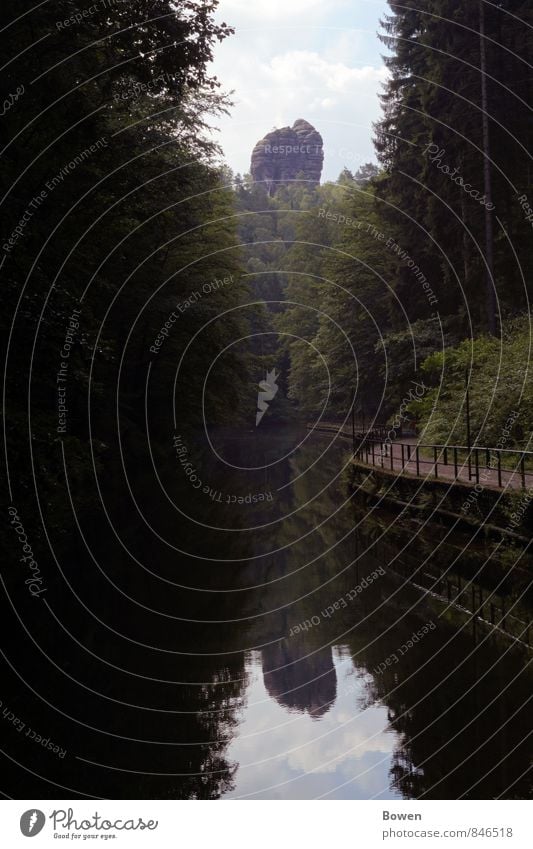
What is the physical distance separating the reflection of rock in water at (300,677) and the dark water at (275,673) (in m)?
0.03

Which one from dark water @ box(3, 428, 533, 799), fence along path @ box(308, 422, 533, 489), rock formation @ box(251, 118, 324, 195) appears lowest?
dark water @ box(3, 428, 533, 799)

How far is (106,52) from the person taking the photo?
621 inches

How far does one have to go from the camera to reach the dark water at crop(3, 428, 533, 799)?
9148 millimetres

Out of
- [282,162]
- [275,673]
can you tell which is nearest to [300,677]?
[275,673]

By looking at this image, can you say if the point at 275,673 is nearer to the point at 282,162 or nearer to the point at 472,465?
the point at 472,465

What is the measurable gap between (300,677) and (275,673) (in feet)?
1.71

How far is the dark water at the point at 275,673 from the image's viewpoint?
9.15 metres

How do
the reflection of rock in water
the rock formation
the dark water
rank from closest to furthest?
the dark water → the reflection of rock in water → the rock formation

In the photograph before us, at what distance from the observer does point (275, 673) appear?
12.7 meters

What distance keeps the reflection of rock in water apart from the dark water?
0.03 m

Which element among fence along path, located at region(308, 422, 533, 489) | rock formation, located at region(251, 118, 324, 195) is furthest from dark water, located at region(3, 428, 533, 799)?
rock formation, located at region(251, 118, 324, 195)

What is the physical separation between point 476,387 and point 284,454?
2934 cm

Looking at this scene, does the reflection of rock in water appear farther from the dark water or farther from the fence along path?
the fence along path

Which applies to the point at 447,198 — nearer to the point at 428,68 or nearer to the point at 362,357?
the point at 428,68
